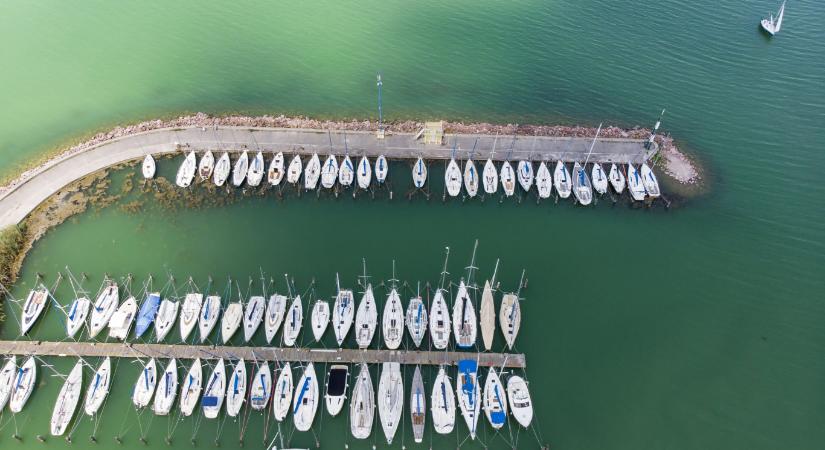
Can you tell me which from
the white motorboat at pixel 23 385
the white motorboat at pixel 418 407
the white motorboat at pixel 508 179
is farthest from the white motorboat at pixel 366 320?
the white motorboat at pixel 23 385

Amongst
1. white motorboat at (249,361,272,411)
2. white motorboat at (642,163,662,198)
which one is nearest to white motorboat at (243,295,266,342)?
white motorboat at (249,361,272,411)

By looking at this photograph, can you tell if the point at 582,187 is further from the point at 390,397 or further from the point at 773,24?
the point at 773,24

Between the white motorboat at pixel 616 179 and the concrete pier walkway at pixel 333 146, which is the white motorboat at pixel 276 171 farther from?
the white motorboat at pixel 616 179

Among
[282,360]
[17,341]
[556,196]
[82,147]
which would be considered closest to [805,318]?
[556,196]

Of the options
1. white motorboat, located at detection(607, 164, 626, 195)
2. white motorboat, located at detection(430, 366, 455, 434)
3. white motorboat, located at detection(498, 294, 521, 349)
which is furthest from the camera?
white motorboat, located at detection(607, 164, 626, 195)

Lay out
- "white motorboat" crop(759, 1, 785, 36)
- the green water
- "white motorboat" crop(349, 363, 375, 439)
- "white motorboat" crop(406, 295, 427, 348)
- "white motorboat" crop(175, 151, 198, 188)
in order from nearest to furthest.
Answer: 1. "white motorboat" crop(349, 363, 375, 439)
2. the green water
3. "white motorboat" crop(406, 295, 427, 348)
4. "white motorboat" crop(175, 151, 198, 188)
5. "white motorboat" crop(759, 1, 785, 36)

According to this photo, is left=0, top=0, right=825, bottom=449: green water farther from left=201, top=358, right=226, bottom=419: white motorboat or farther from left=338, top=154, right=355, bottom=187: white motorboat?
left=338, top=154, right=355, bottom=187: white motorboat

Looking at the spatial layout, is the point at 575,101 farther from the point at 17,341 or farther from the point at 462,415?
the point at 17,341

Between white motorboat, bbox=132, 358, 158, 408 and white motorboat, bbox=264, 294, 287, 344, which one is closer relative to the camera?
white motorboat, bbox=132, 358, 158, 408
